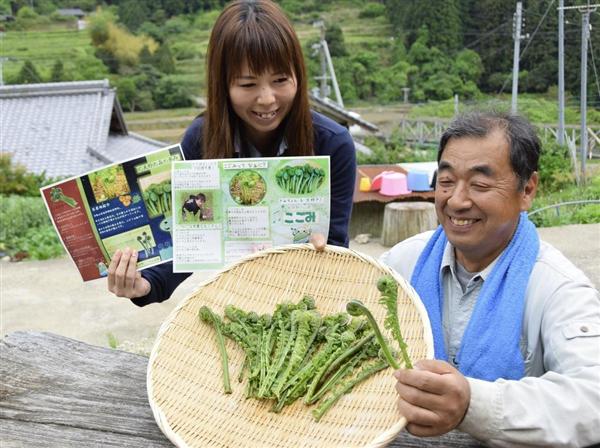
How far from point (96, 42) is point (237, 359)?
4669cm

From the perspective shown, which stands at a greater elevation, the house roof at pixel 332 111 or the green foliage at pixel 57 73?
the green foliage at pixel 57 73

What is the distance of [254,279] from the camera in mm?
2129

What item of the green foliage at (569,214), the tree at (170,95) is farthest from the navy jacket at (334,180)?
the tree at (170,95)

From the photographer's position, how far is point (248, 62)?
2014 mm

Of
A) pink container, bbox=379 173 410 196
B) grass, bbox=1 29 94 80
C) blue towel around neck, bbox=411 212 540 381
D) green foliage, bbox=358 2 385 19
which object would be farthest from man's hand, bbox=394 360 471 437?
green foliage, bbox=358 2 385 19

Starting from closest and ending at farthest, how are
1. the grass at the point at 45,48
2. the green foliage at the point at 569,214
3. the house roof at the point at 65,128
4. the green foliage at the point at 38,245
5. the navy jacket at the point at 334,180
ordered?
the navy jacket at the point at 334,180 → the green foliage at the point at 38,245 → the green foliage at the point at 569,214 → the house roof at the point at 65,128 → the grass at the point at 45,48

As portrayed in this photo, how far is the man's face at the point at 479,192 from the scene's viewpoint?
1.65 m

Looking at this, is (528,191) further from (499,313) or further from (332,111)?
(332,111)

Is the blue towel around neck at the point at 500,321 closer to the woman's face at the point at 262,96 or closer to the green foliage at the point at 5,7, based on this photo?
the woman's face at the point at 262,96

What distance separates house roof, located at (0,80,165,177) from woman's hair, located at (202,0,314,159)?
14.7 metres

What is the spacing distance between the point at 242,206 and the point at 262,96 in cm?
34

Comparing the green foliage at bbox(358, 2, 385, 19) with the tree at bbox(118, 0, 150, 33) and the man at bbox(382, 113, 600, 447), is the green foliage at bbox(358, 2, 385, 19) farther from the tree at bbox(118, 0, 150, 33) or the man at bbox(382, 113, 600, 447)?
the man at bbox(382, 113, 600, 447)

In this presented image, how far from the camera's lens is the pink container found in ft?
30.5

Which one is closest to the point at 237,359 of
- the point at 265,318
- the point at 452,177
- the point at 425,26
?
the point at 265,318
